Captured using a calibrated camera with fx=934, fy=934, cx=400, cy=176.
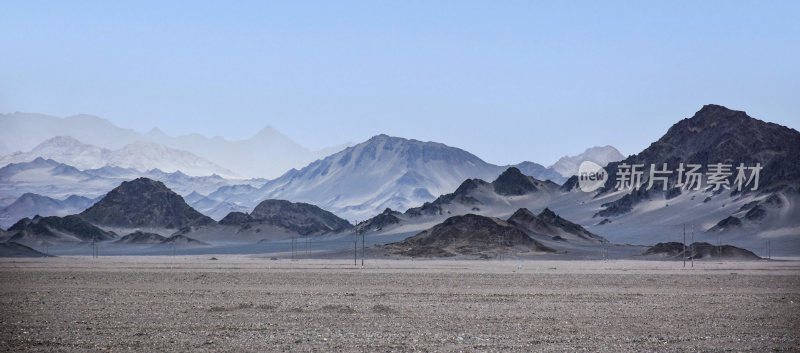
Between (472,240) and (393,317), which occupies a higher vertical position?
(472,240)

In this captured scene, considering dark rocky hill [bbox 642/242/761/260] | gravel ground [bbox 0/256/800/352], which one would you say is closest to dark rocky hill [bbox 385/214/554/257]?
dark rocky hill [bbox 642/242/761/260]

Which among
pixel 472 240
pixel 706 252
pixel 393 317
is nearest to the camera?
pixel 393 317

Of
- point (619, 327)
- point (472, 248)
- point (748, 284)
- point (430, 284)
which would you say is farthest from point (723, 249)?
point (619, 327)

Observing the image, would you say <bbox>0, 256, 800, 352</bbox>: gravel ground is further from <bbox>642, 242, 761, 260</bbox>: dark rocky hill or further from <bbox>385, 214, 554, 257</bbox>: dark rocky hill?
<bbox>385, 214, 554, 257</bbox>: dark rocky hill

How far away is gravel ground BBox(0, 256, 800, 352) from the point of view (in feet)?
87.9

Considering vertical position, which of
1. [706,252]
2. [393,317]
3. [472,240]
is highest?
[472,240]

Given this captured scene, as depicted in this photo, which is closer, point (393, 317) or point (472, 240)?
point (393, 317)

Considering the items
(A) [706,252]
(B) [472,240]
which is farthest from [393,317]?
(B) [472,240]

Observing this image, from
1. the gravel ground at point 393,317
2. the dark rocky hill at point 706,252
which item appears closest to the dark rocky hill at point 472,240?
the dark rocky hill at point 706,252

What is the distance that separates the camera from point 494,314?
34969 millimetres

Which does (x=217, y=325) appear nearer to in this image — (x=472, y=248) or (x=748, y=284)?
(x=748, y=284)

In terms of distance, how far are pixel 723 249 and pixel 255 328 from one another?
117391mm

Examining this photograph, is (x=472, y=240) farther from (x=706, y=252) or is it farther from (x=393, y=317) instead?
(x=393, y=317)

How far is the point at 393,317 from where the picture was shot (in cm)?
3406
